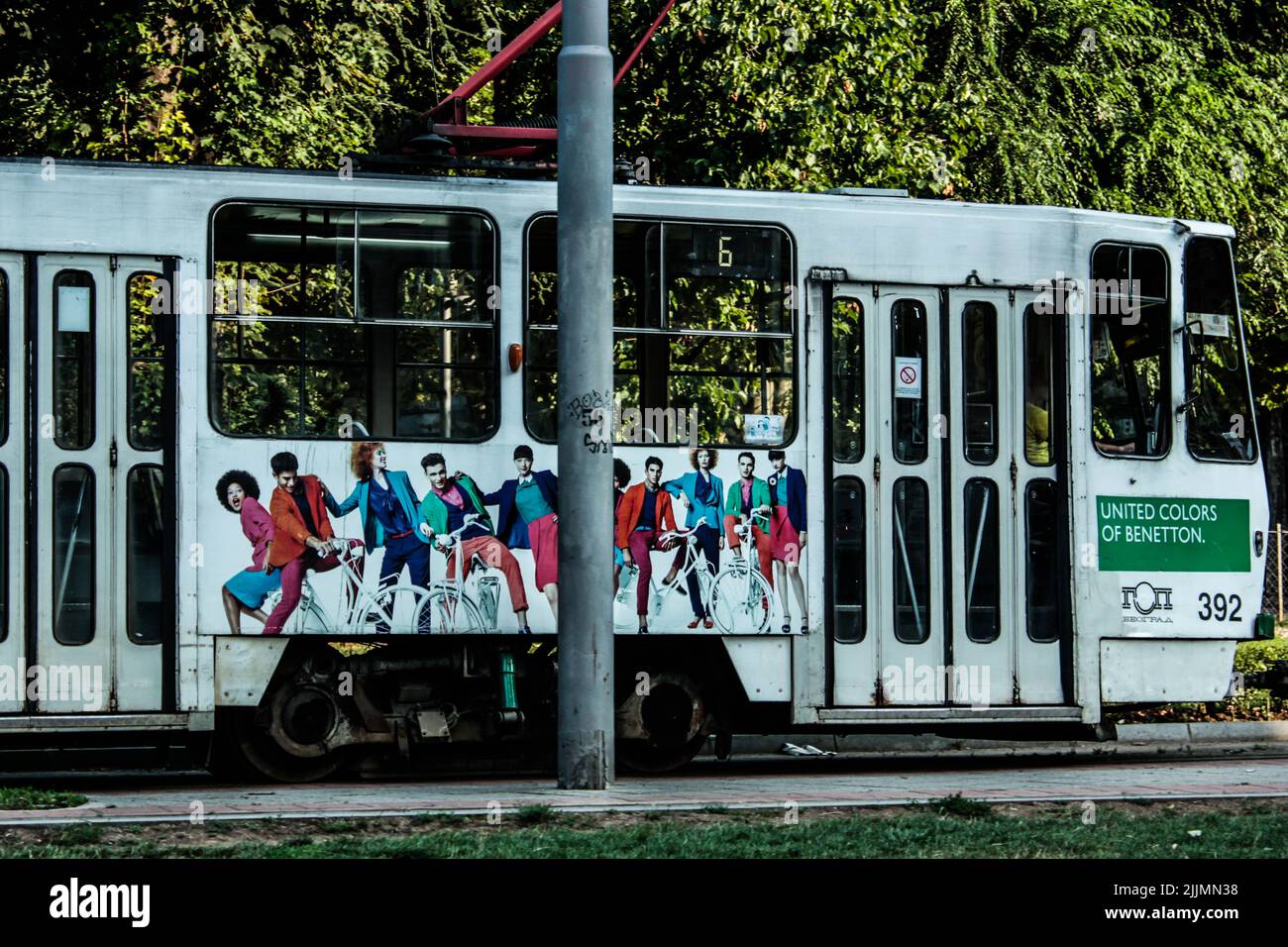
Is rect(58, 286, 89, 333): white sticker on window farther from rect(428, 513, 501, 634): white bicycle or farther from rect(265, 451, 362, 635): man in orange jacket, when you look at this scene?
rect(428, 513, 501, 634): white bicycle

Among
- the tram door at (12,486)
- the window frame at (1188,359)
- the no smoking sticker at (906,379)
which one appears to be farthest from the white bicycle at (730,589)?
the tram door at (12,486)

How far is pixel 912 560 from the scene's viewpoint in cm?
1152

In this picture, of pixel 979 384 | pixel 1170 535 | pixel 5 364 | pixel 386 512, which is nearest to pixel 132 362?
pixel 5 364

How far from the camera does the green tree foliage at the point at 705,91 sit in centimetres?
1634

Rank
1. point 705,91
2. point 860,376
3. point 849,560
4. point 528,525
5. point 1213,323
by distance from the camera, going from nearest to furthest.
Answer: point 528,525, point 849,560, point 860,376, point 1213,323, point 705,91

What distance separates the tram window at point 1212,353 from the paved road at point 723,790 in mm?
2085

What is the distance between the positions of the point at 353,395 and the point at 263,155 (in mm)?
6147

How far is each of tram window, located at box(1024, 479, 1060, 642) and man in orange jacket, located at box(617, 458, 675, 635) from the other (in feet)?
7.60

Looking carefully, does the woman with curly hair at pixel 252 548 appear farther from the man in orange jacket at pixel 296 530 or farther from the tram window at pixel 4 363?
the tram window at pixel 4 363

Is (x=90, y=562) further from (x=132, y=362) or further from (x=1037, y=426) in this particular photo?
(x=1037, y=426)

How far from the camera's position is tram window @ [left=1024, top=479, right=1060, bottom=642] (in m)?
11.7

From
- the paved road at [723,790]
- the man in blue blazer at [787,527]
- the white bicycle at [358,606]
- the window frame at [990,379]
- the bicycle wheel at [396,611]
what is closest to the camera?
the paved road at [723,790]

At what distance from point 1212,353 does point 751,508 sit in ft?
11.5
